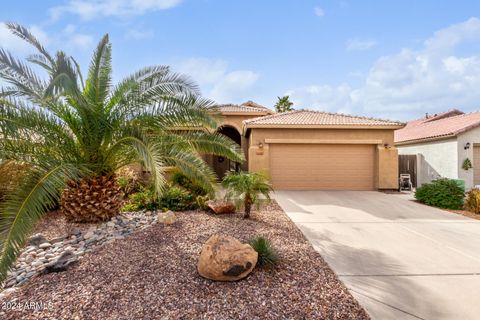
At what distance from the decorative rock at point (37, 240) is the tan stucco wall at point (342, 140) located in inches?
375

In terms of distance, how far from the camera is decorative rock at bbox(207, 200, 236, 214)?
806 cm

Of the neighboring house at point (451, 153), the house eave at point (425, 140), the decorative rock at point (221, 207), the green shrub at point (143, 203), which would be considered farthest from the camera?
the house eave at point (425, 140)

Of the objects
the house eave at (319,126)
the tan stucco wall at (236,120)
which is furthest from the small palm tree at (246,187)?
the tan stucco wall at (236,120)

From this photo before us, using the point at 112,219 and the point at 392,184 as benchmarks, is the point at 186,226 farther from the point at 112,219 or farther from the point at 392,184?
the point at 392,184

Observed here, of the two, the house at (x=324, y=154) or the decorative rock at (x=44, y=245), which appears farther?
the house at (x=324, y=154)

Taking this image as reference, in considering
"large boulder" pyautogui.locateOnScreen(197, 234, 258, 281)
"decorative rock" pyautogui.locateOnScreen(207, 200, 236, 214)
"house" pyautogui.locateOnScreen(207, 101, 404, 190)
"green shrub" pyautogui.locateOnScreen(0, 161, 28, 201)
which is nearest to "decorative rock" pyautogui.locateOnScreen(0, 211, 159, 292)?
"decorative rock" pyautogui.locateOnScreen(207, 200, 236, 214)

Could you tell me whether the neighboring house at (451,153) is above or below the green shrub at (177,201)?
above

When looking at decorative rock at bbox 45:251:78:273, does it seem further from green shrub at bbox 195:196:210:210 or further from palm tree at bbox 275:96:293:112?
palm tree at bbox 275:96:293:112

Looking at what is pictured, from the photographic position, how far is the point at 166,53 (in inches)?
391

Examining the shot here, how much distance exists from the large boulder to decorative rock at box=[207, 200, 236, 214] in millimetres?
3756

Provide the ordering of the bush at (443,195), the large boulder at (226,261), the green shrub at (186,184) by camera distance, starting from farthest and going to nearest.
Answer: the bush at (443,195) → the green shrub at (186,184) → the large boulder at (226,261)

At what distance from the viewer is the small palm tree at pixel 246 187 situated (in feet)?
23.9

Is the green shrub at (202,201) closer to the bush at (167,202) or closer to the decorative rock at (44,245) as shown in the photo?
the bush at (167,202)

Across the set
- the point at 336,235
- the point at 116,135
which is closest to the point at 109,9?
the point at 116,135
